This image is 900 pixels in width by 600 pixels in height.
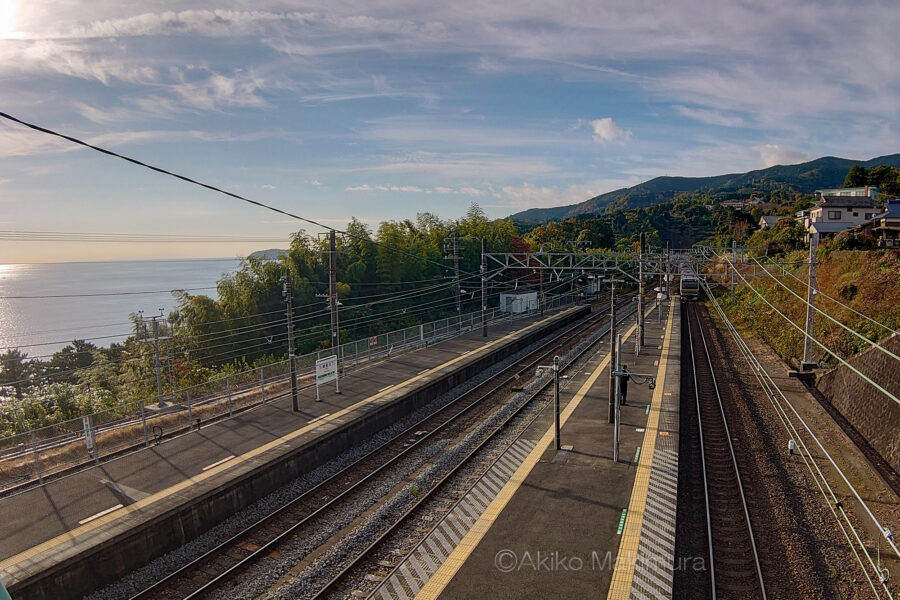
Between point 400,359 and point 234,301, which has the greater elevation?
point 234,301

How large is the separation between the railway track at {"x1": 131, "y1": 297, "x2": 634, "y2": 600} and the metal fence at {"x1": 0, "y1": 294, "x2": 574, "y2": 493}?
469 centimetres

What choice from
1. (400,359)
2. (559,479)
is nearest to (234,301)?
(400,359)

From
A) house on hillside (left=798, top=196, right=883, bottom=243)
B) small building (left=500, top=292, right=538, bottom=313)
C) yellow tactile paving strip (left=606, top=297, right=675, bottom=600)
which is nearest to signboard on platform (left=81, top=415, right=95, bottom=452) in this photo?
yellow tactile paving strip (left=606, top=297, right=675, bottom=600)

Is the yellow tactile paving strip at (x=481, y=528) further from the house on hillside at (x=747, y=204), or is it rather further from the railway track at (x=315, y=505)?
the house on hillside at (x=747, y=204)

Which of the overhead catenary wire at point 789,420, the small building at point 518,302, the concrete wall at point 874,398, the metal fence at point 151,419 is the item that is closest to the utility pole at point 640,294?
the overhead catenary wire at point 789,420

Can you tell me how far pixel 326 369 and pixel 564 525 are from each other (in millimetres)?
10779

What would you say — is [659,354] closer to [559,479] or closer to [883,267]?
[883,267]

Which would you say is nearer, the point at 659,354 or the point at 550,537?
the point at 550,537

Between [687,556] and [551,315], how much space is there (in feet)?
108

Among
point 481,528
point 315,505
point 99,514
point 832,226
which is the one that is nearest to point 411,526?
point 481,528

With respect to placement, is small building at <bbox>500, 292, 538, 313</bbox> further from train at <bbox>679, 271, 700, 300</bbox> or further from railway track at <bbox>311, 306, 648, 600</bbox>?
railway track at <bbox>311, 306, 648, 600</bbox>

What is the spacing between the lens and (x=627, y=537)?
9.48 m

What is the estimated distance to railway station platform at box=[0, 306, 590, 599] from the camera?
8805 mm

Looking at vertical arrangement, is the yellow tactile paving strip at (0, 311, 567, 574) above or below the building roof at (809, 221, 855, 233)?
below
